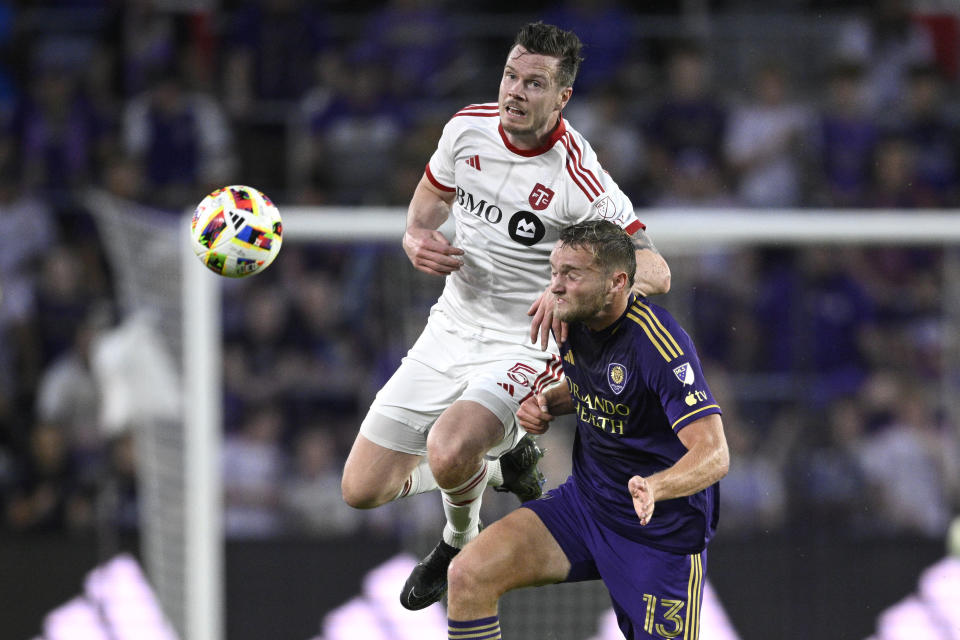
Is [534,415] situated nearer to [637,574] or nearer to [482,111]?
[637,574]

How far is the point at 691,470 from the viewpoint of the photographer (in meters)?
4.95

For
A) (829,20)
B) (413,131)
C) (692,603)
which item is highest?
(829,20)

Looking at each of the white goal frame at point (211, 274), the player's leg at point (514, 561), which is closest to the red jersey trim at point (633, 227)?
the player's leg at point (514, 561)

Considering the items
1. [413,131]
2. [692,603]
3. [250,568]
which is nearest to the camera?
[692,603]

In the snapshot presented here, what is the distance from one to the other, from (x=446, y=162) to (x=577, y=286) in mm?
1007

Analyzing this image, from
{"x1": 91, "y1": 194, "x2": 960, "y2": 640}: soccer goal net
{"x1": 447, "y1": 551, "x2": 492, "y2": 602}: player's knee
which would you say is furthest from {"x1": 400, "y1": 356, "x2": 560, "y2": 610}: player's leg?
{"x1": 91, "y1": 194, "x2": 960, "y2": 640}: soccer goal net

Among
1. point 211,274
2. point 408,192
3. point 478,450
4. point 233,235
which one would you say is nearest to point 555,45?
point 233,235

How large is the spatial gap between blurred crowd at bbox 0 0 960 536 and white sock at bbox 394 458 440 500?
8.64ft

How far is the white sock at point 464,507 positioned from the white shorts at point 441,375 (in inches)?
5.1

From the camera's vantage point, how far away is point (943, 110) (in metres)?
11.6

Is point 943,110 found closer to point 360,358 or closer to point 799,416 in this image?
point 799,416

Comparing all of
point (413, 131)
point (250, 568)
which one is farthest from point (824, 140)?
point (250, 568)

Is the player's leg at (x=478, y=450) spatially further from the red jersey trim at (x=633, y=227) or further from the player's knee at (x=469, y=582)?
the red jersey trim at (x=633, y=227)

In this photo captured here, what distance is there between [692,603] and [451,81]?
689 cm
